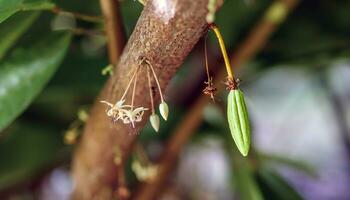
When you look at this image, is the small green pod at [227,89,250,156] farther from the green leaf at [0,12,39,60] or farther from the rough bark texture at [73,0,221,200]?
the green leaf at [0,12,39,60]

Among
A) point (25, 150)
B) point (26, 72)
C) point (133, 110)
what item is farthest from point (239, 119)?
point (25, 150)

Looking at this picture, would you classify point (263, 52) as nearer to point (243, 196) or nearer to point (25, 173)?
point (243, 196)

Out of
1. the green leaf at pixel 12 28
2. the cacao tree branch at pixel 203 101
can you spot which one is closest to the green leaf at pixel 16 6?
the green leaf at pixel 12 28

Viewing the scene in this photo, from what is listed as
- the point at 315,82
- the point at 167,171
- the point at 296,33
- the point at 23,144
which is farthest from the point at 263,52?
the point at 315,82

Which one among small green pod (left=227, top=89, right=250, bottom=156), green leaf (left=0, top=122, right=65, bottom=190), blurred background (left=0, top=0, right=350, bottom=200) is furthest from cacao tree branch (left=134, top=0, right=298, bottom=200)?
small green pod (left=227, top=89, right=250, bottom=156)

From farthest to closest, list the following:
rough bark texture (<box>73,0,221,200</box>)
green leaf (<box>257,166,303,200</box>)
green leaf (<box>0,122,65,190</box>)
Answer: green leaf (<box>0,122,65,190</box>), green leaf (<box>257,166,303,200</box>), rough bark texture (<box>73,0,221,200</box>)

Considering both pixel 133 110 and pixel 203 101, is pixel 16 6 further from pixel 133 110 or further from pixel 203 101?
pixel 203 101
